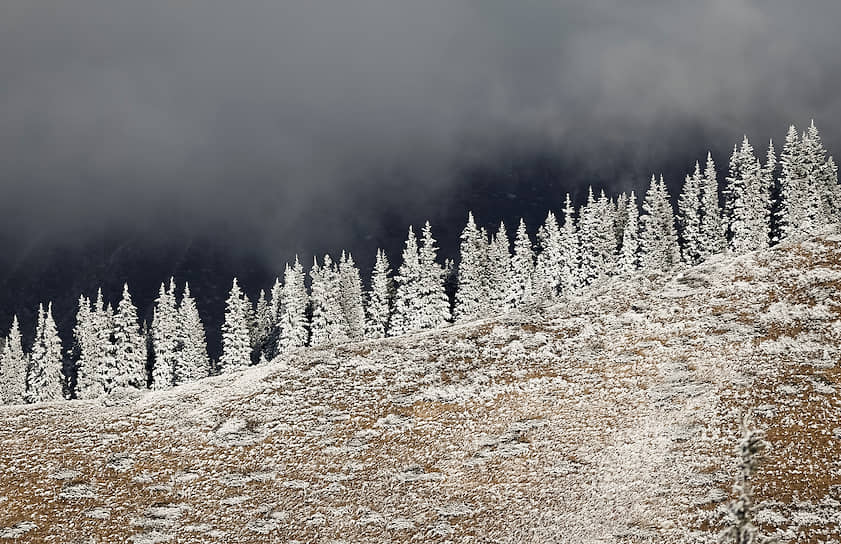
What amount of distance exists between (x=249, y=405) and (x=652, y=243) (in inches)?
2816

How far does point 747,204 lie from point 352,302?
5752 centimetres

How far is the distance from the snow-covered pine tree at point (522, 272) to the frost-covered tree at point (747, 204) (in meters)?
28.1

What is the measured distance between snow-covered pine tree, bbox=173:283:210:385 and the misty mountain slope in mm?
45189

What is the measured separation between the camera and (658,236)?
10719 cm

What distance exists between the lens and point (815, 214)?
9456cm

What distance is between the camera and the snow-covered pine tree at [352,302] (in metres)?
109

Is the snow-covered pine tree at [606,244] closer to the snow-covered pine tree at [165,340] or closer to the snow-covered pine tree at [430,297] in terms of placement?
the snow-covered pine tree at [430,297]

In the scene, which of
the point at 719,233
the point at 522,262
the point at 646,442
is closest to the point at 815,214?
the point at 719,233

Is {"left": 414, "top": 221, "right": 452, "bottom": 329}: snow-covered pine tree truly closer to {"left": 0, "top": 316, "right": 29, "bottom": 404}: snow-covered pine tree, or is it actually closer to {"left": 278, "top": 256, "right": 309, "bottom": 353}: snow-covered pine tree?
{"left": 278, "top": 256, "right": 309, "bottom": 353}: snow-covered pine tree

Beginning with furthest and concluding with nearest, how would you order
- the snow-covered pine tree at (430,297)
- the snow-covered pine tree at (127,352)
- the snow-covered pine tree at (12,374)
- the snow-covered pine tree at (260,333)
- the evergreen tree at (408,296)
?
1. the snow-covered pine tree at (260,333)
2. the snow-covered pine tree at (12,374)
3. the evergreen tree at (408,296)
4. the snow-covered pine tree at (430,297)
5. the snow-covered pine tree at (127,352)

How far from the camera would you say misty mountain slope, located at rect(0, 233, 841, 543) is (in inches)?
1371

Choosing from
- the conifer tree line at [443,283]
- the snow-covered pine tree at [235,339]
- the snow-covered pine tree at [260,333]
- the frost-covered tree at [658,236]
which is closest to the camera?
the conifer tree line at [443,283]

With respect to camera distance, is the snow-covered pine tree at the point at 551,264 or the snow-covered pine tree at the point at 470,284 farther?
the snow-covered pine tree at the point at 551,264

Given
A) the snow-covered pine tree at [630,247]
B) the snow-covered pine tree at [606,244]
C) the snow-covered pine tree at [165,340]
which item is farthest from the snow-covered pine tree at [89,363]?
the snow-covered pine tree at [630,247]
